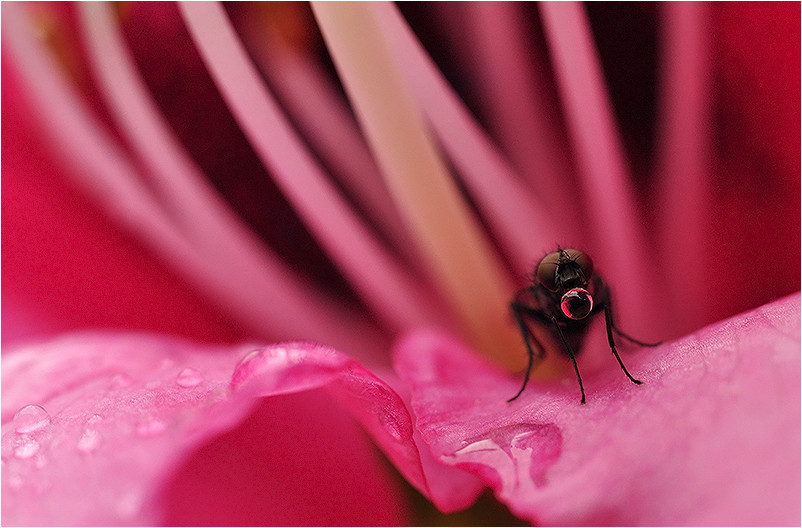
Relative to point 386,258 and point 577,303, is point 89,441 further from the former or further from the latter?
point 386,258

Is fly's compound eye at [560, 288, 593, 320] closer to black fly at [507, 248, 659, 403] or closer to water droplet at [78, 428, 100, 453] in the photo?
black fly at [507, 248, 659, 403]

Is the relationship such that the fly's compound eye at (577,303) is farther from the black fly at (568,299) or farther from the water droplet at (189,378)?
the water droplet at (189,378)

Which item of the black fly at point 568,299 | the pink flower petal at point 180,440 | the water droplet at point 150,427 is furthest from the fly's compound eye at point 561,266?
the water droplet at point 150,427

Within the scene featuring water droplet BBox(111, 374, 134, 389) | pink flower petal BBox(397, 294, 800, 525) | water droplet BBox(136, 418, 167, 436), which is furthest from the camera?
water droplet BBox(111, 374, 134, 389)

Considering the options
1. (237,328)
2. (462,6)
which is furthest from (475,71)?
(237,328)

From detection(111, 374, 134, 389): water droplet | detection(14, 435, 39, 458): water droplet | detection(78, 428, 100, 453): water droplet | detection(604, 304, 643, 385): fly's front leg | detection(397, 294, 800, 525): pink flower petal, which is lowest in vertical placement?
detection(604, 304, 643, 385): fly's front leg

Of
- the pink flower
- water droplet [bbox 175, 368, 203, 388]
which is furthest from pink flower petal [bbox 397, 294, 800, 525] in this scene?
water droplet [bbox 175, 368, 203, 388]
